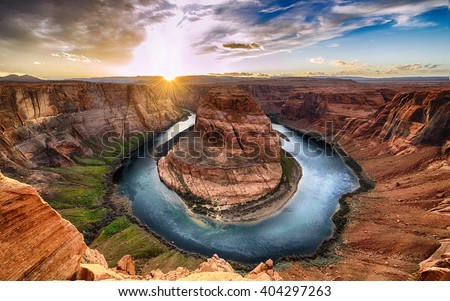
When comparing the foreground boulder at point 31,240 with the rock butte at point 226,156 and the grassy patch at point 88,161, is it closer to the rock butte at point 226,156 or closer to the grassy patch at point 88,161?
the rock butte at point 226,156

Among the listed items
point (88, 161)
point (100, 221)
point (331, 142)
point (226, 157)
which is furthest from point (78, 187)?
point (331, 142)

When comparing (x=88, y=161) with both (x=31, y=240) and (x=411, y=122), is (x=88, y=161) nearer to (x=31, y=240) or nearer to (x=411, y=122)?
(x=31, y=240)

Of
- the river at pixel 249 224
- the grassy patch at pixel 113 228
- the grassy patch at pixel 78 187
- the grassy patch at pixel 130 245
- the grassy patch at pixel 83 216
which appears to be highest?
the grassy patch at pixel 78 187

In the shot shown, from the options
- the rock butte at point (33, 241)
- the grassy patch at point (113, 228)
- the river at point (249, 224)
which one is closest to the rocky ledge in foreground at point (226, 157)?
the river at point (249, 224)

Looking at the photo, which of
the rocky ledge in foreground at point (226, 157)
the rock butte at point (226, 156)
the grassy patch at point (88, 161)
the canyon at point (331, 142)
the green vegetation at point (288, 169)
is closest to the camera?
the canyon at point (331, 142)

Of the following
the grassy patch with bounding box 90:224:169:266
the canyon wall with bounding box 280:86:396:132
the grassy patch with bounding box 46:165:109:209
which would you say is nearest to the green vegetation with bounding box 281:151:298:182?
the grassy patch with bounding box 90:224:169:266

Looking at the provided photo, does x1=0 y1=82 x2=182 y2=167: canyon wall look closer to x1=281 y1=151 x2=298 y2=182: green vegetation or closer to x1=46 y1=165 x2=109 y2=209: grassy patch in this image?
x1=46 y1=165 x2=109 y2=209: grassy patch
